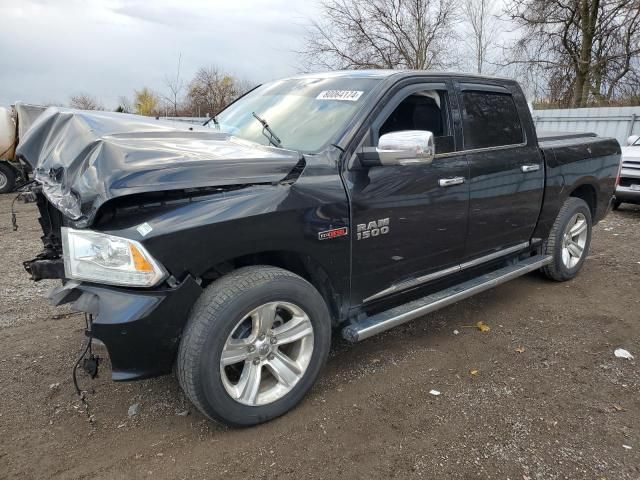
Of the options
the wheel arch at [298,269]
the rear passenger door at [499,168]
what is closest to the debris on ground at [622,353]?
the rear passenger door at [499,168]

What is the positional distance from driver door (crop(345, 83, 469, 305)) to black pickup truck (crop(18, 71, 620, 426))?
12mm

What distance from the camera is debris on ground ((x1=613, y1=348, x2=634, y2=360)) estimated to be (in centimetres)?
344

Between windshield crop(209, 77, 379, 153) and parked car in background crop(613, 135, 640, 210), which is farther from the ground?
windshield crop(209, 77, 379, 153)

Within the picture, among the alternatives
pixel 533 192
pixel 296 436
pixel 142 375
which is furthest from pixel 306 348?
pixel 533 192

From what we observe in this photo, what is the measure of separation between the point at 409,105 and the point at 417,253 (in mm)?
1020

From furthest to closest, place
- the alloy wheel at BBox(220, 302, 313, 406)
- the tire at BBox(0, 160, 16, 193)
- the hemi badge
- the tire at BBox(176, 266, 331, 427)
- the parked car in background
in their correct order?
1. the tire at BBox(0, 160, 16, 193)
2. the parked car in background
3. the hemi badge
4. the alloy wheel at BBox(220, 302, 313, 406)
5. the tire at BBox(176, 266, 331, 427)

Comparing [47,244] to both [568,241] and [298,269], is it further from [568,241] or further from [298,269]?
[568,241]

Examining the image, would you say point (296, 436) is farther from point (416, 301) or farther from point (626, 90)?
point (626, 90)

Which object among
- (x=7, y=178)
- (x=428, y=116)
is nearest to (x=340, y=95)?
(x=428, y=116)

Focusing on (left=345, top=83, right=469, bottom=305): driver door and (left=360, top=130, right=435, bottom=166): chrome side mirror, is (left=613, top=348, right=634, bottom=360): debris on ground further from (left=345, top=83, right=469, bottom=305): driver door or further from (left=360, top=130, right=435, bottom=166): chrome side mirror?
(left=360, top=130, right=435, bottom=166): chrome side mirror

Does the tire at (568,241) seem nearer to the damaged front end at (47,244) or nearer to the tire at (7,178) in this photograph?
the damaged front end at (47,244)

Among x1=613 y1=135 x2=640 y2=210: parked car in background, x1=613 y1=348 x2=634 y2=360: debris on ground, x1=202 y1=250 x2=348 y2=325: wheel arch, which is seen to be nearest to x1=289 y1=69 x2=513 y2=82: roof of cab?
x1=202 y1=250 x2=348 y2=325: wheel arch

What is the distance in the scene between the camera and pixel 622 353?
3486 mm

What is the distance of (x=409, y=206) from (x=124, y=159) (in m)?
1.71
